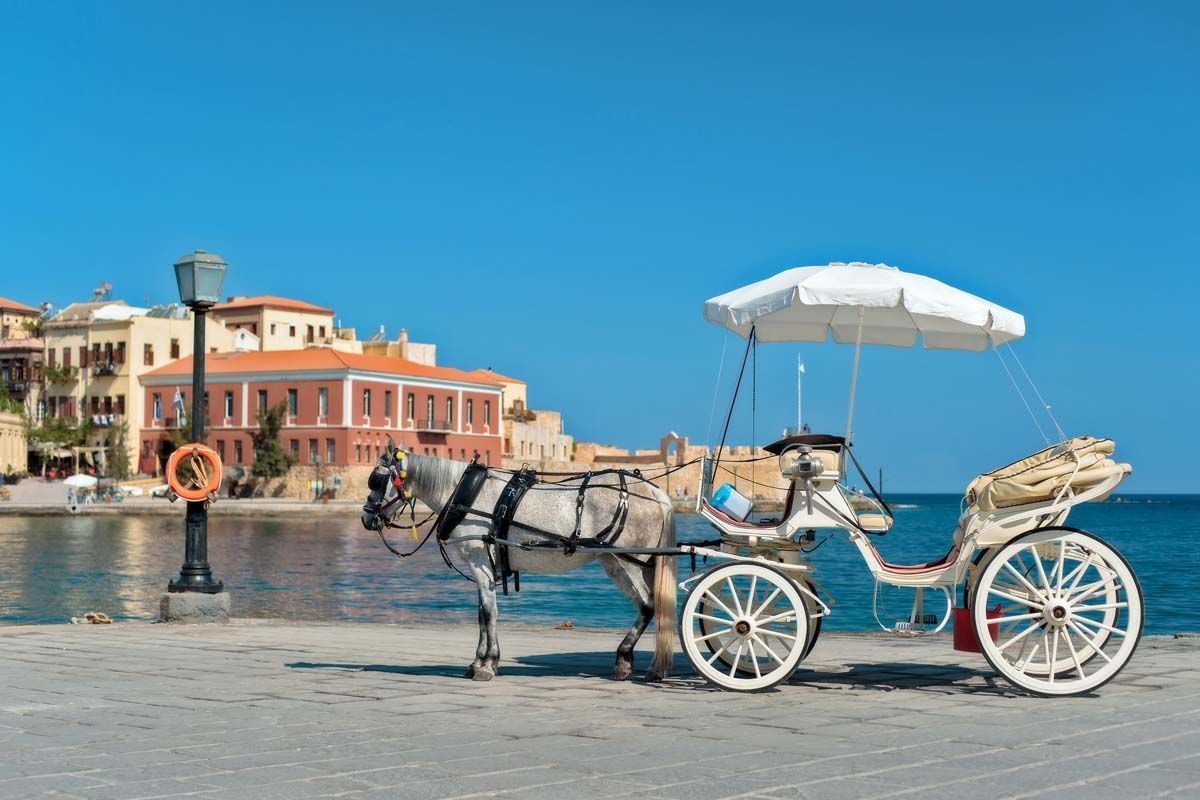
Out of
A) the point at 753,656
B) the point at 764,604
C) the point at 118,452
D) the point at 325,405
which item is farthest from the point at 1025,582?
the point at 118,452

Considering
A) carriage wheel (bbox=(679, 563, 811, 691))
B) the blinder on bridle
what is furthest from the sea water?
the blinder on bridle

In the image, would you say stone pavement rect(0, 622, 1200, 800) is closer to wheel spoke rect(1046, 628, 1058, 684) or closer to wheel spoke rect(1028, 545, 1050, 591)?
wheel spoke rect(1046, 628, 1058, 684)

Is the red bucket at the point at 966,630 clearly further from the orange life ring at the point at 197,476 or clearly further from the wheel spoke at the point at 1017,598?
the orange life ring at the point at 197,476

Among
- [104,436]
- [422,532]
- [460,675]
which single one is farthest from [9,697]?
[104,436]

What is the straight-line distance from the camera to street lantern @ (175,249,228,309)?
1416 centimetres

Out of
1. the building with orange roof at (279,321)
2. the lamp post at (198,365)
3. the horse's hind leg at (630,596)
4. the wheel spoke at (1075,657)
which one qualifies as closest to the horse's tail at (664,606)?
the horse's hind leg at (630,596)

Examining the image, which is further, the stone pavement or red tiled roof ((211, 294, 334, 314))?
red tiled roof ((211, 294, 334, 314))

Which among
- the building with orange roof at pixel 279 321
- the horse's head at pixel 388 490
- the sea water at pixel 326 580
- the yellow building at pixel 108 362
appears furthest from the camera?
the building with orange roof at pixel 279 321

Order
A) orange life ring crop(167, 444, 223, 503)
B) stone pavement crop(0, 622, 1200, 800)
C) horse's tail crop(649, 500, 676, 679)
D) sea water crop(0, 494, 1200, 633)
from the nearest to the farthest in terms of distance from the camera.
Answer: stone pavement crop(0, 622, 1200, 800) < horse's tail crop(649, 500, 676, 679) < orange life ring crop(167, 444, 223, 503) < sea water crop(0, 494, 1200, 633)

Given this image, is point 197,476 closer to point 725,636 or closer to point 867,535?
point 725,636

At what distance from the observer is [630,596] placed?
923 cm

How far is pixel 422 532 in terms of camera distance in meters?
65.8

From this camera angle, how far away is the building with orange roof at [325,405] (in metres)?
78.1

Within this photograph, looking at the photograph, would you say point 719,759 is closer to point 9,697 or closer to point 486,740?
point 486,740
